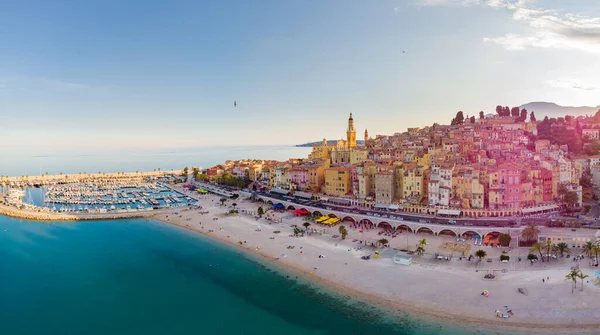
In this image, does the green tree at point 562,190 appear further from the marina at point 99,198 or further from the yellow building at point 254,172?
the marina at point 99,198

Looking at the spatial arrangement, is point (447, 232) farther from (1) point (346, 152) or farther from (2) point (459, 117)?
(2) point (459, 117)

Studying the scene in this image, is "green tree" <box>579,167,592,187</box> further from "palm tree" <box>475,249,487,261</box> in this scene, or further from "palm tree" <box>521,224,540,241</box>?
"palm tree" <box>475,249,487,261</box>

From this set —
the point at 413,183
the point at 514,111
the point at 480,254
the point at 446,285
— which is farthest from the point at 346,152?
the point at 446,285

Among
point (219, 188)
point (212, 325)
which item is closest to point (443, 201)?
point (212, 325)

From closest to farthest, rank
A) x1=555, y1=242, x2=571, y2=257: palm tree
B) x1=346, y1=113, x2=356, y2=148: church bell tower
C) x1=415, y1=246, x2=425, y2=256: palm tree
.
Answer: x1=555, y1=242, x2=571, y2=257: palm tree
x1=415, y1=246, x2=425, y2=256: palm tree
x1=346, y1=113, x2=356, y2=148: church bell tower

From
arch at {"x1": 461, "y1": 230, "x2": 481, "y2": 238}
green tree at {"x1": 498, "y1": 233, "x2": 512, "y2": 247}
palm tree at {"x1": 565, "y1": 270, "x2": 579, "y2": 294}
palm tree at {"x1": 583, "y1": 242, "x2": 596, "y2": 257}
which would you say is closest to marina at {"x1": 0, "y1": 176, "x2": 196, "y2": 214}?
arch at {"x1": 461, "y1": 230, "x2": 481, "y2": 238}
